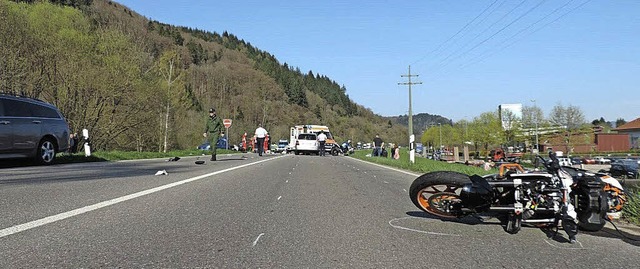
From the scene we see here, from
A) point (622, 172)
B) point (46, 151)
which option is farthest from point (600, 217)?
point (46, 151)

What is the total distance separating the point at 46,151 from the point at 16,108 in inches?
63.9

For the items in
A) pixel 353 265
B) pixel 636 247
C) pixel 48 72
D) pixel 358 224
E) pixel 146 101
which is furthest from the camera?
pixel 146 101

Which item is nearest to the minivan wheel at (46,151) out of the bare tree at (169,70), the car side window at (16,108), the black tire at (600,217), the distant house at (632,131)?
the car side window at (16,108)

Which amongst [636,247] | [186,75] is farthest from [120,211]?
[186,75]

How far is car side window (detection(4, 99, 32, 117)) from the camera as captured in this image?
44.3ft

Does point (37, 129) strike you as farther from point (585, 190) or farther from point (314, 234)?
point (585, 190)

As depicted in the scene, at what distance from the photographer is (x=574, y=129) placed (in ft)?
254

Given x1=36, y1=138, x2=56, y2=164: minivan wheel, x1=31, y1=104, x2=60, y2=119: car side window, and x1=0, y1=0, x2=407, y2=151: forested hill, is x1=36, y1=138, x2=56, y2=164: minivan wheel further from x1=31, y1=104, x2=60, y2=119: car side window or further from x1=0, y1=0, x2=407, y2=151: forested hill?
x1=0, y1=0, x2=407, y2=151: forested hill

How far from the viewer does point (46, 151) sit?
14.9 m

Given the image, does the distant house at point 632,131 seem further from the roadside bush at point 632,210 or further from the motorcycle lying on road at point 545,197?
the motorcycle lying on road at point 545,197

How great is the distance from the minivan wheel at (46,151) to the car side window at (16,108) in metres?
1.02

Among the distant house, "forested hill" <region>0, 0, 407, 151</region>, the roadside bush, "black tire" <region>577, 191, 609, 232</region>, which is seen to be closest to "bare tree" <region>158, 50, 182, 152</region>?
"forested hill" <region>0, 0, 407, 151</region>

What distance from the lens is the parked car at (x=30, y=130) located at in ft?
43.9

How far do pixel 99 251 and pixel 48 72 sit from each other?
27.7 m
